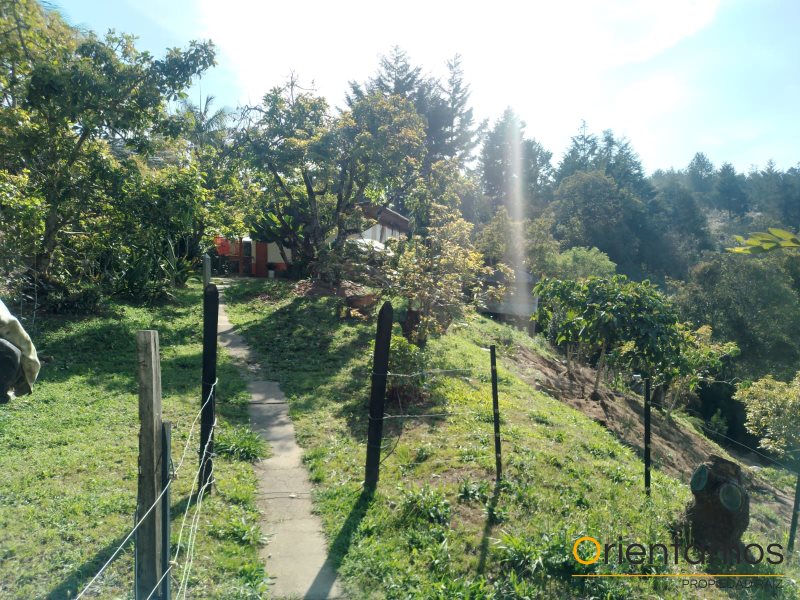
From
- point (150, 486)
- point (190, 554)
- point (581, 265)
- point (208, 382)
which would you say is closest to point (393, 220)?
point (581, 265)

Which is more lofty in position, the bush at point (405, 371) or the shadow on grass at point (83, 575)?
the bush at point (405, 371)

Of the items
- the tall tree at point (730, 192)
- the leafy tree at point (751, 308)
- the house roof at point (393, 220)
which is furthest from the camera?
the tall tree at point (730, 192)

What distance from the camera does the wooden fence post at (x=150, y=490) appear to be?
343 cm

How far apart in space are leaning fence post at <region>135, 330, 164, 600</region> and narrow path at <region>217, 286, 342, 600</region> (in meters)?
1.33

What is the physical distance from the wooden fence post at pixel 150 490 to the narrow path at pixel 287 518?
1.33m

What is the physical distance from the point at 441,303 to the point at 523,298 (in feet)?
39.8

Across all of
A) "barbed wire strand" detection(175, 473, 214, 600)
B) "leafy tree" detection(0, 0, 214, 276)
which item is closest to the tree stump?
"barbed wire strand" detection(175, 473, 214, 600)

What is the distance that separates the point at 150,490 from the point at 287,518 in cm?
262

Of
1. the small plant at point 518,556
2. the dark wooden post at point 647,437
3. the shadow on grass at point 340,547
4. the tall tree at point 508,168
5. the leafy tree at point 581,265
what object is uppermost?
the tall tree at point 508,168

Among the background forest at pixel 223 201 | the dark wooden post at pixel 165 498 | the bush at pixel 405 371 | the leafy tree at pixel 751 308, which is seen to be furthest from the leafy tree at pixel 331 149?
the leafy tree at pixel 751 308

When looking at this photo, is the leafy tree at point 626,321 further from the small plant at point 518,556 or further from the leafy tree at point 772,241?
the leafy tree at point 772,241

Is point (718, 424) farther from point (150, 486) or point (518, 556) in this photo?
point (150, 486)

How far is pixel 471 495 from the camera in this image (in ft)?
19.5

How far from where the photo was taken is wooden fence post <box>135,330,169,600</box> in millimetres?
3430
